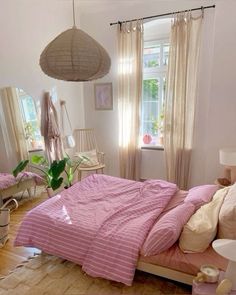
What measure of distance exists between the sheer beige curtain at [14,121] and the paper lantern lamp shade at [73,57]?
149cm

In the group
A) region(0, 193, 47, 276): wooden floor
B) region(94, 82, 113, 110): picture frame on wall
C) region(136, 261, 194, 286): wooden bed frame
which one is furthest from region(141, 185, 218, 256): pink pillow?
region(94, 82, 113, 110): picture frame on wall

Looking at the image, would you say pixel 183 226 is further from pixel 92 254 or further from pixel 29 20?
pixel 29 20

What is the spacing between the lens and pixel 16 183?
310 cm

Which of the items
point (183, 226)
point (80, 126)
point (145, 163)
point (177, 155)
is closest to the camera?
point (183, 226)

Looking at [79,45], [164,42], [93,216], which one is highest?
[164,42]

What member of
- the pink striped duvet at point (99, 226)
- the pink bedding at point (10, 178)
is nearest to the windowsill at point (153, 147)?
the pink striped duvet at point (99, 226)

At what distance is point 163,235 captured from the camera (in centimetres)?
173

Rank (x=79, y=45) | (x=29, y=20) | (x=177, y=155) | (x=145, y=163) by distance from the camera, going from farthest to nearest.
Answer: (x=145, y=163), (x=177, y=155), (x=29, y=20), (x=79, y=45)

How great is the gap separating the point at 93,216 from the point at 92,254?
39 cm

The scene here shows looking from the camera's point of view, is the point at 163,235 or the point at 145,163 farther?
the point at 145,163

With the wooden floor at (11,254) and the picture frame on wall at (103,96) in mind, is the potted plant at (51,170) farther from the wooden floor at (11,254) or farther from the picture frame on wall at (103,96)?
the picture frame on wall at (103,96)

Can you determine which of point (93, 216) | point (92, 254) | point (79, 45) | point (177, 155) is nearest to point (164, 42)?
point (177, 155)

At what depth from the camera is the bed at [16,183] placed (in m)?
2.92

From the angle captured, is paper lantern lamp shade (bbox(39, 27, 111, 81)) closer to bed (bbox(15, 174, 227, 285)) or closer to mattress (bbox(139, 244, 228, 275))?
bed (bbox(15, 174, 227, 285))
